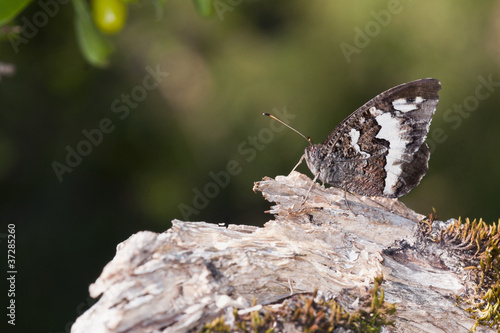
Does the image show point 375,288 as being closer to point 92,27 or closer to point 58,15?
point 92,27

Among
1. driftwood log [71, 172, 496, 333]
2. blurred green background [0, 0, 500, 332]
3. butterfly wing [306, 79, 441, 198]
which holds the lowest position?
driftwood log [71, 172, 496, 333]

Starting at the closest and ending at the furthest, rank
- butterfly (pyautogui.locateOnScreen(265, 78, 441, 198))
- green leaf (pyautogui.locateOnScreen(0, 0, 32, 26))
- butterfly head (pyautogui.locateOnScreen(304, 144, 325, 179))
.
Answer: green leaf (pyautogui.locateOnScreen(0, 0, 32, 26)) < butterfly (pyautogui.locateOnScreen(265, 78, 441, 198)) < butterfly head (pyautogui.locateOnScreen(304, 144, 325, 179))

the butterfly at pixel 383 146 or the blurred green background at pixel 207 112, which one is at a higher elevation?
the blurred green background at pixel 207 112

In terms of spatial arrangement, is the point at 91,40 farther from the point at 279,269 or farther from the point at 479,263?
the point at 479,263

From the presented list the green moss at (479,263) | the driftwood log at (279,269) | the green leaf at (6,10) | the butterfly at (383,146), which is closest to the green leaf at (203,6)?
the green leaf at (6,10)

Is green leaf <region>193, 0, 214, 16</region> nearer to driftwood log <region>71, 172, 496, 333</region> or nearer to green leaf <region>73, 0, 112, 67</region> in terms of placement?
green leaf <region>73, 0, 112, 67</region>

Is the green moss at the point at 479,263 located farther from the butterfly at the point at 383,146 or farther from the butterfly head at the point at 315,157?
the butterfly head at the point at 315,157

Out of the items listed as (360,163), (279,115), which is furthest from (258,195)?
(360,163)

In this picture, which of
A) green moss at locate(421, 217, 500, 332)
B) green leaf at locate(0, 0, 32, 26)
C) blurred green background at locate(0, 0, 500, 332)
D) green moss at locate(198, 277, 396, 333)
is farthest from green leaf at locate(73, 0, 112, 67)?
blurred green background at locate(0, 0, 500, 332)
